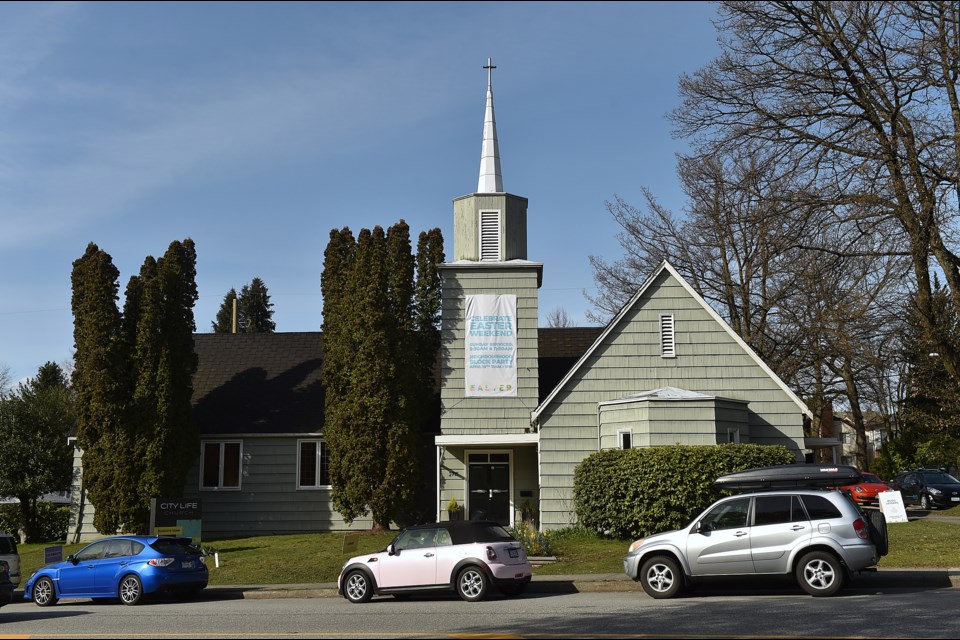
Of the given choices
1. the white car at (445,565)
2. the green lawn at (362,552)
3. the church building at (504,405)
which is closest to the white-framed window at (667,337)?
the church building at (504,405)

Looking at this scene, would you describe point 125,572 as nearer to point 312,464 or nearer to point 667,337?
point 312,464

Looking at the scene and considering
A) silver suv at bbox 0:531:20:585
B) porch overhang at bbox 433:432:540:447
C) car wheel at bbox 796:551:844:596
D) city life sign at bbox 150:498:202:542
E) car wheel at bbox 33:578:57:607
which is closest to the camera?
car wheel at bbox 796:551:844:596

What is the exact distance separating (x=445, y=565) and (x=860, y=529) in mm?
6377

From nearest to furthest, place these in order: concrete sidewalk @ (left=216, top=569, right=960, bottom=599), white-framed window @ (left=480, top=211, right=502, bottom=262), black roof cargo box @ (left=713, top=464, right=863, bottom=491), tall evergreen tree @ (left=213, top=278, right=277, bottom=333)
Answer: concrete sidewalk @ (left=216, top=569, right=960, bottom=599)
black roof cargo box @ (left=713, top=464, right=863, bottom=491)
white-framed window @ (left=480, top=211, right=502, bottom=262)
tall evergreen tree @ (left=213, top=278, right=277, bottom=333)

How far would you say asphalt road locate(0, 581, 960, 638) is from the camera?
417 inches

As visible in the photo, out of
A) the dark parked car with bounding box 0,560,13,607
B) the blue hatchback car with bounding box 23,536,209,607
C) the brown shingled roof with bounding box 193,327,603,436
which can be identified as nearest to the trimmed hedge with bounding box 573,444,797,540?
the brown shingled roof with bounding box 193,327,603,436

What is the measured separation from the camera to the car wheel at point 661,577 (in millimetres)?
14156

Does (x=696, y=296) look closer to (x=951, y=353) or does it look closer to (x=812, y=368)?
(x=951, y=353)

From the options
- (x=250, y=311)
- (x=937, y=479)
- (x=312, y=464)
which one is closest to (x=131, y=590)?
(x=312, y=464)

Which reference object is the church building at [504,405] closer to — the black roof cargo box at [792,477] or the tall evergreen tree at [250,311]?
the black roof cargo box at [792,477]

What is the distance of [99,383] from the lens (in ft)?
79.2

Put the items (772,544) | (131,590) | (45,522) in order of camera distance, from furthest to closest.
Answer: (45,522)
(131,590)
(772,544)

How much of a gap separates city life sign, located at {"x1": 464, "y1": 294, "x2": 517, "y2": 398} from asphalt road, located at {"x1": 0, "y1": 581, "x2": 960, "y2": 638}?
9578 mm

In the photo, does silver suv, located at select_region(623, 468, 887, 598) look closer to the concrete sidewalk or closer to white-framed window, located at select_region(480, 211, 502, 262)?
the concrete sidewalk
